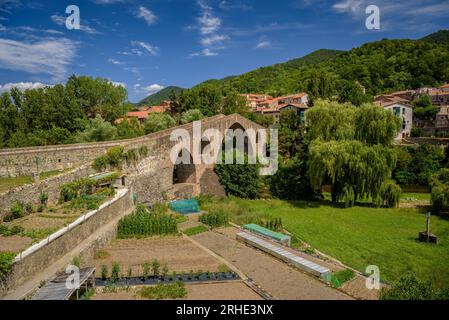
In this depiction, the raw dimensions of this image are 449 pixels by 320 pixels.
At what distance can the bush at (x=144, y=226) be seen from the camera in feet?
48.8

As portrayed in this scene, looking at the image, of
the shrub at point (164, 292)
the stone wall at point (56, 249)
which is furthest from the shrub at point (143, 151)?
the shrub at point (164, 292)

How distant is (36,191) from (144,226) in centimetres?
470

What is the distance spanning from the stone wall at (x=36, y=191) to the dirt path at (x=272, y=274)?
22.2 ft

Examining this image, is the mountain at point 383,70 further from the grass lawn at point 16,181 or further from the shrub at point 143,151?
the grass lawn at point 16,181

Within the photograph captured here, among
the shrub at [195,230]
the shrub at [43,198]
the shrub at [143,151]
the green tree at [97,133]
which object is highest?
the green tree at [97,133]

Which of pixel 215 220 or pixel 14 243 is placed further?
pixel 215 220

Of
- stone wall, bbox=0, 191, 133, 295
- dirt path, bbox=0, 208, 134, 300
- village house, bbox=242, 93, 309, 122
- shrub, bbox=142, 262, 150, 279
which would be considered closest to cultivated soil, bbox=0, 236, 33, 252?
stone wall, bbox=0, 191, 133, 295

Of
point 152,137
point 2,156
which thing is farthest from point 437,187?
point 2,156

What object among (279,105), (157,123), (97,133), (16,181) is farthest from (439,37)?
(16,181)

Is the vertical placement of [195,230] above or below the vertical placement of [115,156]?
below

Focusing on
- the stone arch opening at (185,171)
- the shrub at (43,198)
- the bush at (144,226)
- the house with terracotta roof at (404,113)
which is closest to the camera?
the shrub at (43,198)

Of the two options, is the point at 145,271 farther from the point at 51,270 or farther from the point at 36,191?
the point at 36,191

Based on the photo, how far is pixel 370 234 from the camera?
1781 cm
